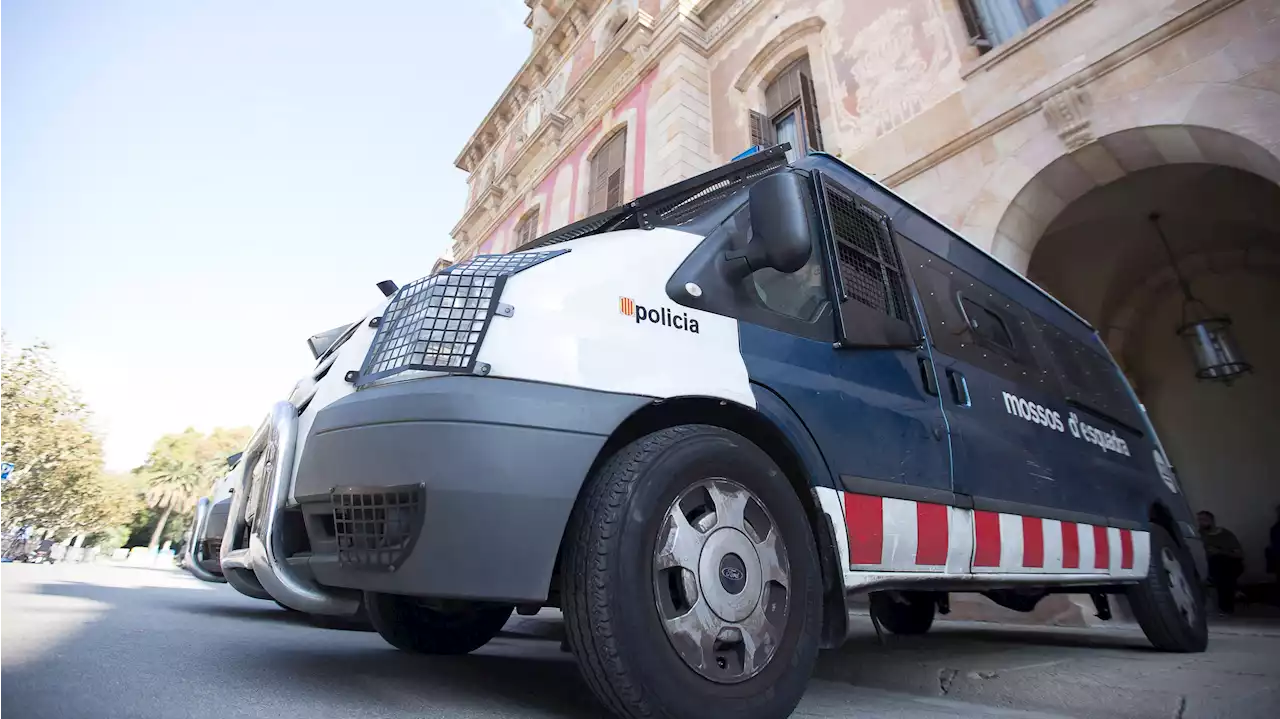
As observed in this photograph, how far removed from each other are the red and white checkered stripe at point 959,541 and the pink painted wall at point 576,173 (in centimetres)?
912

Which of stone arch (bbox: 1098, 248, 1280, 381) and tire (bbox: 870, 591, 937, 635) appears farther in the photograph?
stone arch (bbox: 1098, 248, 1280, 381)

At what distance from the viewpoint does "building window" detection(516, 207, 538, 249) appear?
16297mm

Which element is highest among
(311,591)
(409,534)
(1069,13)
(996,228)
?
(1069,13)

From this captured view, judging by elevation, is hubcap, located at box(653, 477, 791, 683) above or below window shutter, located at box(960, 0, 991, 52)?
below

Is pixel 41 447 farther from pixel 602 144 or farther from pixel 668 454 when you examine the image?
pixel 668 454

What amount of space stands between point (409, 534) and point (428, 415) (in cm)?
27

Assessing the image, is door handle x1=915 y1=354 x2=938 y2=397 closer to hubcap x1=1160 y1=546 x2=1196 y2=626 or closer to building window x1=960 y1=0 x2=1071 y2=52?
hubcap x1=1160 y1=546 x2=1196 y2=626

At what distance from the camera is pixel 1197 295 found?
9.84 meters

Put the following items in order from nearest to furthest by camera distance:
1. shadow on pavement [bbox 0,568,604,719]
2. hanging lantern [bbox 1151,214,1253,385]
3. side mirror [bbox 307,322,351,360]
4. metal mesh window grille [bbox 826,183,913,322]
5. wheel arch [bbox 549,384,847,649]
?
shadow on pavement [bbox 0,568,604,719]
wheel arch [bbox 549,384,847,649]
metal mesh window grille [bbox 826,183,913,322]
side mirror [bbox 307,322,351,360]
hanging lantern [bbox 1151,214,1253,385]

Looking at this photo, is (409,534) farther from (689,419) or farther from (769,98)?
(769,98)

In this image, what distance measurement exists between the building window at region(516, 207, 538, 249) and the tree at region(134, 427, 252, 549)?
42877 millimetres

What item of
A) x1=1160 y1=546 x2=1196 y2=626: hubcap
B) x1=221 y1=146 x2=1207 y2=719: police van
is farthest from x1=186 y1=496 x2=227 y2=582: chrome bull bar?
x1=1160 y1=546 x2=1196 y2=626: hubcap

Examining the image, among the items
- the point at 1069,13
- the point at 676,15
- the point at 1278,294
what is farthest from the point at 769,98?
the point at 1278,294

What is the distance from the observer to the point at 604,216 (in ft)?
7.98
